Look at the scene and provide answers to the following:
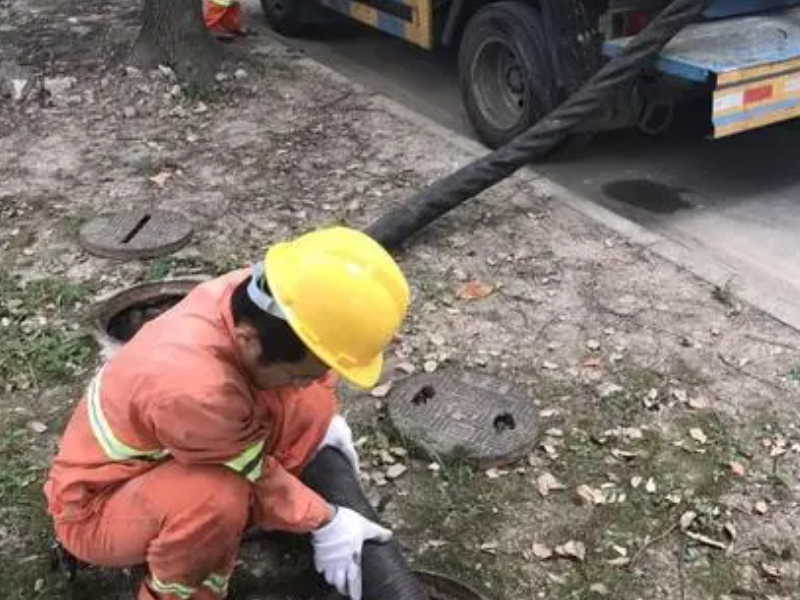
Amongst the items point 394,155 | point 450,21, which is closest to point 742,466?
point 394,155

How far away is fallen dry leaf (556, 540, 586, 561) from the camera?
313cm

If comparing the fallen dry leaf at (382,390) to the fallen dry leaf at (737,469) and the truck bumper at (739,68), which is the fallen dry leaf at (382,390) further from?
the truck bumper at (739,68)

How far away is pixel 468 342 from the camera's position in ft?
13.7

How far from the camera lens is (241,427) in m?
2.42

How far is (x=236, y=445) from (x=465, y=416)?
4.69 ft

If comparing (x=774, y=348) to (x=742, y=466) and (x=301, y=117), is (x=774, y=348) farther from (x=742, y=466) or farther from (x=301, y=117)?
(x=301, y=117)

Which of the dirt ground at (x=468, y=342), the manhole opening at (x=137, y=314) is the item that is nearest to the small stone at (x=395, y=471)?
the dirt ground at (x=468, y=342)

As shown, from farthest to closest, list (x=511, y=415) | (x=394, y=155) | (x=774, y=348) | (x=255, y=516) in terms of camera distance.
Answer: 1. (x=394, y=155)
2. (x=774, y=348)
3. (x=511, y=415)
4. (x=255, y=516)

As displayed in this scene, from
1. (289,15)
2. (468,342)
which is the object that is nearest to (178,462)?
(468,342)

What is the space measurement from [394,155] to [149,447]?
3651 millimetres

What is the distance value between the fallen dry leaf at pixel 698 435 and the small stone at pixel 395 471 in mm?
1019

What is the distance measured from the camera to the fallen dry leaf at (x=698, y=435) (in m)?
3.59

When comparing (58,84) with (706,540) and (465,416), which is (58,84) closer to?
(465,416)

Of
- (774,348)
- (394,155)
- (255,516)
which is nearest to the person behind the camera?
(255,516)
